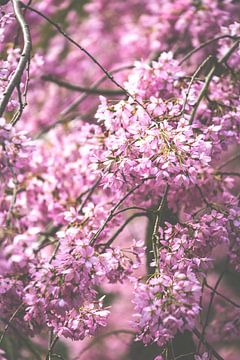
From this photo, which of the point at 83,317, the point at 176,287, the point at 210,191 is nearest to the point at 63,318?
the point at 83,317

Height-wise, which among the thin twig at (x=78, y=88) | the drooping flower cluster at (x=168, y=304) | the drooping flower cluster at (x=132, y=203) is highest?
the thin twig at (x=78, y=88)

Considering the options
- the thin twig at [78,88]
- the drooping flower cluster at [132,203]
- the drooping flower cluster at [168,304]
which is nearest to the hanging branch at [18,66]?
the drooping flower cluster at [132,203]

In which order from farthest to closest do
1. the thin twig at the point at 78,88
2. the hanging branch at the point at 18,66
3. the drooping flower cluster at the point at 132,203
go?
the thin twig at the point at 78,88 < the drooping flower cluster at the point at 132,203 < the hanging branch at the point at 18,66

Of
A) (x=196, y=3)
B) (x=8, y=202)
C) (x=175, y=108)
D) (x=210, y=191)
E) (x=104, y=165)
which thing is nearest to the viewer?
(x=104, y=165)

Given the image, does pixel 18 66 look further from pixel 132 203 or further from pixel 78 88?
pixel 78 88

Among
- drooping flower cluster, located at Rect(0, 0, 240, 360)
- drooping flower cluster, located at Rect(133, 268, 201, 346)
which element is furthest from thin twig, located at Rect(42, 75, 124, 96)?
drooping flower cluster, located at Rect(133, 268, 201, 346)

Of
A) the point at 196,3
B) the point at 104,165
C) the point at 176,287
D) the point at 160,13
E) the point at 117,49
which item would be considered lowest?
the point at 176,287

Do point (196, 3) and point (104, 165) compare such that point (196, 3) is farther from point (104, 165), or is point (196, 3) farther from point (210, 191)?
point (104, 165)

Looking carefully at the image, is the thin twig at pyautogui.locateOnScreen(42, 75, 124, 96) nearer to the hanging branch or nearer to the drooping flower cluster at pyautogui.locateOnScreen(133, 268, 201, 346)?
the hanging branch

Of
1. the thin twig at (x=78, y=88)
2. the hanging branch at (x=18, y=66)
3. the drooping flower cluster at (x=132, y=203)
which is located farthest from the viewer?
the thin twig at (x=78, y=88)

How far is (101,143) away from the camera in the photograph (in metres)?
2.64

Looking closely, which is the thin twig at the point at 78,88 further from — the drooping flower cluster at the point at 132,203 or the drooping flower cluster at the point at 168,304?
the drooping flower cluster at the point at 168,304

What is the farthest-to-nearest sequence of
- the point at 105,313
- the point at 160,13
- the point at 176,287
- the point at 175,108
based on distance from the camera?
the point at 160,13 → the point at 175,108 → the point at 105,313 → the point at 176,287

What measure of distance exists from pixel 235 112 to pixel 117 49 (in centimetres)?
381
